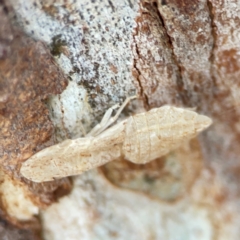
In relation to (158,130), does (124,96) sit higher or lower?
higher

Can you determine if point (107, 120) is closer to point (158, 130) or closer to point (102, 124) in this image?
point (102, 124)

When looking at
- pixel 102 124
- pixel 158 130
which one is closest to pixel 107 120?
pixel 102 124

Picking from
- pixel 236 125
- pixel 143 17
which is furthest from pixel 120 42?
pixel 236 125

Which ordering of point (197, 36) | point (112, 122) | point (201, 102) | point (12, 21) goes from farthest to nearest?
point (201, 102), point (112, 122), point (197, 36), point (12, 21)

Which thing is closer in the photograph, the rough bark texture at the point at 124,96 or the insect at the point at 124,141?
the rough bark texture at the point at 124,96

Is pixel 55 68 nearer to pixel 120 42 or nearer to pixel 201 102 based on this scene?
pixel 120 42
